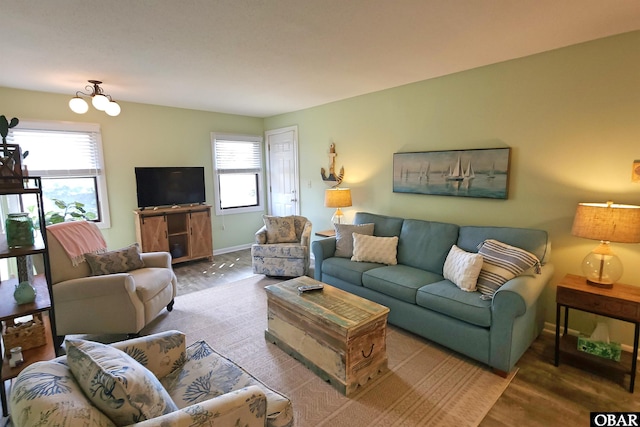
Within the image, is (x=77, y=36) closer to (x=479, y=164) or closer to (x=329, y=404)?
(x=329, y=404)

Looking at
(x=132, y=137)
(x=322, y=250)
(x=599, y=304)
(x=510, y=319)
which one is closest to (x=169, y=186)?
(x=132, y=137)

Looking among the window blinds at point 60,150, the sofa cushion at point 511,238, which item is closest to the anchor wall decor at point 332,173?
the sofa cushion at point 511,238

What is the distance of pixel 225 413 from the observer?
3.93 ft

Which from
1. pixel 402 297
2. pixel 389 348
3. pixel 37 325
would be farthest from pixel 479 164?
pixel 37 325

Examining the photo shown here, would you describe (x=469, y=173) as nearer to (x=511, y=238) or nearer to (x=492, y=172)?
(x=492, y=172)

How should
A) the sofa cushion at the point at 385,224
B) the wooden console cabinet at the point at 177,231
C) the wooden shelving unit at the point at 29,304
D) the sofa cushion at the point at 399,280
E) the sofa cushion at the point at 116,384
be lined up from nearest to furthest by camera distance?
the sofa cushion at the point at 116,384 → the wooden shelving unit at the point at 29,304 → the sofa cushion at the point at 399,280 → the sofa cushion at the point at 385,224 → the wooden console cabinet at the point at 177,231

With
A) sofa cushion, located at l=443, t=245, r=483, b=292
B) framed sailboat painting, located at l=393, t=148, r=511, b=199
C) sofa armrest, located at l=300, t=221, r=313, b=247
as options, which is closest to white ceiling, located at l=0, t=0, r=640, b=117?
framed sailboat painting, located at l=393, t=148, r=511, b=199

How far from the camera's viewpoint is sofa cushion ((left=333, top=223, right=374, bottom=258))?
12.1ft

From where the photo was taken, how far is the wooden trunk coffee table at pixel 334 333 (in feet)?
6.91

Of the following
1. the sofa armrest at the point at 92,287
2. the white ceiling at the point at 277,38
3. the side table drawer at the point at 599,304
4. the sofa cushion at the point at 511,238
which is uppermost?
the white ceiling at the point at 277,38

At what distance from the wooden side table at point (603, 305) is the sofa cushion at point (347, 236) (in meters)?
1.88

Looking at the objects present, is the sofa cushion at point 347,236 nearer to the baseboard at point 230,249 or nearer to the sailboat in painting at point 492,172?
the sailboat in painting at point 492,172

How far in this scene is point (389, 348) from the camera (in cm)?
267

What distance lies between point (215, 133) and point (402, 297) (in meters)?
4.26
